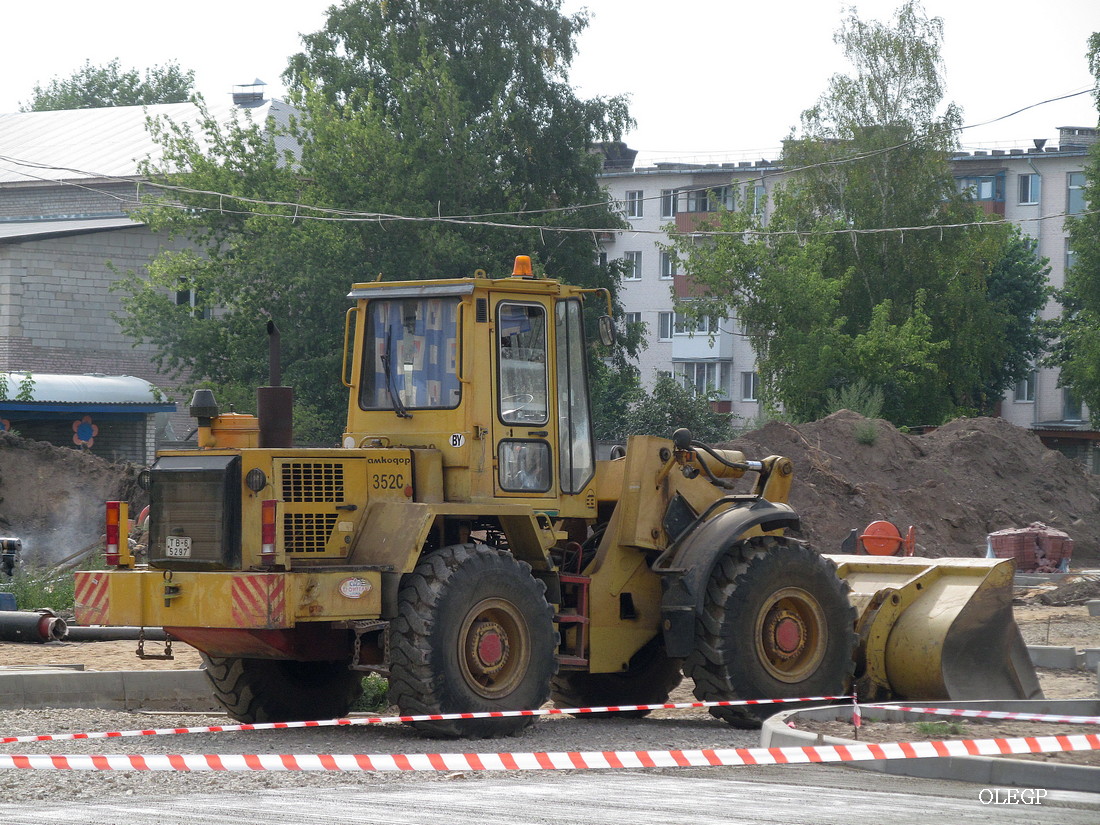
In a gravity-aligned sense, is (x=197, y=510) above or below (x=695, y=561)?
above

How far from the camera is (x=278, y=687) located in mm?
11117

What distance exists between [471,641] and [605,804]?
9.42 feet

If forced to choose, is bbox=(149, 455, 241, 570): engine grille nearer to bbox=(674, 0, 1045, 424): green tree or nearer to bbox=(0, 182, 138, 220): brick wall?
bbox=(674, 0, 1045, 424): green tree

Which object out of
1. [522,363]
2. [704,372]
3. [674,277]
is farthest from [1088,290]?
[522,363]

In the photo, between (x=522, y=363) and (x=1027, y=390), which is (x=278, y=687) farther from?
(x=1027, y=390)

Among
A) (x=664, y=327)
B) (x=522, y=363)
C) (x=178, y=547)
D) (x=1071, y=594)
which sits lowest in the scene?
(x=1071, y=594)

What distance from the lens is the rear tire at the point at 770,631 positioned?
36.1ft

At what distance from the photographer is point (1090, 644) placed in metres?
18.2

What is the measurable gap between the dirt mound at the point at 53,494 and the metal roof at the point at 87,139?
85.4ft

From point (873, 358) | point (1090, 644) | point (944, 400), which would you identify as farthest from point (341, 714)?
point (944, 400)

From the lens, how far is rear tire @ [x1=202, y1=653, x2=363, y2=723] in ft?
36.1

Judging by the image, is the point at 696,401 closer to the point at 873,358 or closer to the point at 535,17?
the point at 873,358

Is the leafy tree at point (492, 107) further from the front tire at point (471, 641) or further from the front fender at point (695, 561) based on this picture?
the front tire at point (471, 641)

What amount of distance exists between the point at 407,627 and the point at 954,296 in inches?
1657
